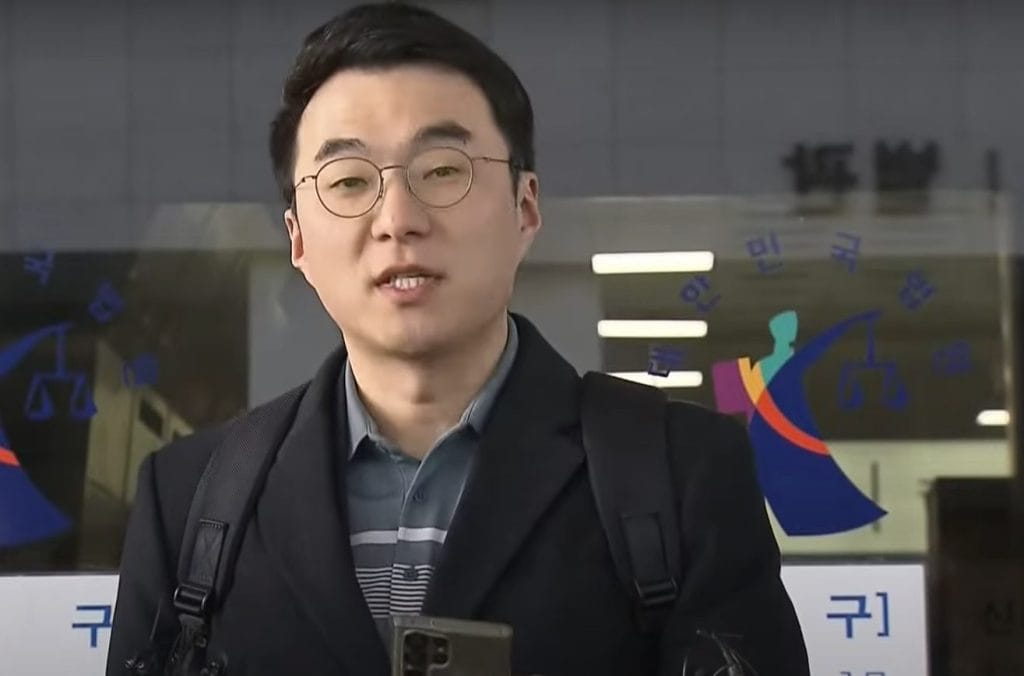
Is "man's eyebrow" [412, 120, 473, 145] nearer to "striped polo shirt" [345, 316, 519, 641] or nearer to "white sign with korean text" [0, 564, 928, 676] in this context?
"striped polo shirt" [345, 316, 519, 641]

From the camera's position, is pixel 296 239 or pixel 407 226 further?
pixel 296 239

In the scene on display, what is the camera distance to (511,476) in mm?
1757

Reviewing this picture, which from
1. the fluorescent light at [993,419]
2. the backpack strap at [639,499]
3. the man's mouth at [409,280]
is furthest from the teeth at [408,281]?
the fluorescent light at [993,419]

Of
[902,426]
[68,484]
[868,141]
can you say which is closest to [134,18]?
[68,484]

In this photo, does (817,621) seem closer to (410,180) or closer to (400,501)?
(400,501)

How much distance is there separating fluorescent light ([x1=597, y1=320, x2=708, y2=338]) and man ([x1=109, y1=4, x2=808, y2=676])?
1.81m

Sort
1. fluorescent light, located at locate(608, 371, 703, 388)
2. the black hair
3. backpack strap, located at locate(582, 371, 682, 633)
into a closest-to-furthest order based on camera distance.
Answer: backpack strap, located at locate(582, 371, 682, 633)
the black hair
fluorescent light, located at locate(608, 371, 703, 388)

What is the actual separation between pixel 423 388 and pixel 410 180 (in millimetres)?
222

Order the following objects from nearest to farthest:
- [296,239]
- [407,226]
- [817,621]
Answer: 1. [407,226]
2. [296,239]
3. [817,621]

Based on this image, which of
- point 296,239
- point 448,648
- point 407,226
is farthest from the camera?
point 296,239

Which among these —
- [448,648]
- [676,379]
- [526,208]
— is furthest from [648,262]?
[448,648]

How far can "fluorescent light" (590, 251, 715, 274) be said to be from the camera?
3686 mm

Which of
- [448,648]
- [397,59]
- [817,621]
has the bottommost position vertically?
[817,621]

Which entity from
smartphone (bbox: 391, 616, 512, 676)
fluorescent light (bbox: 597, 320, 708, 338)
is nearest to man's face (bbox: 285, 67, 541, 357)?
smartphone (bbox: 391, 616, 512, 676)
